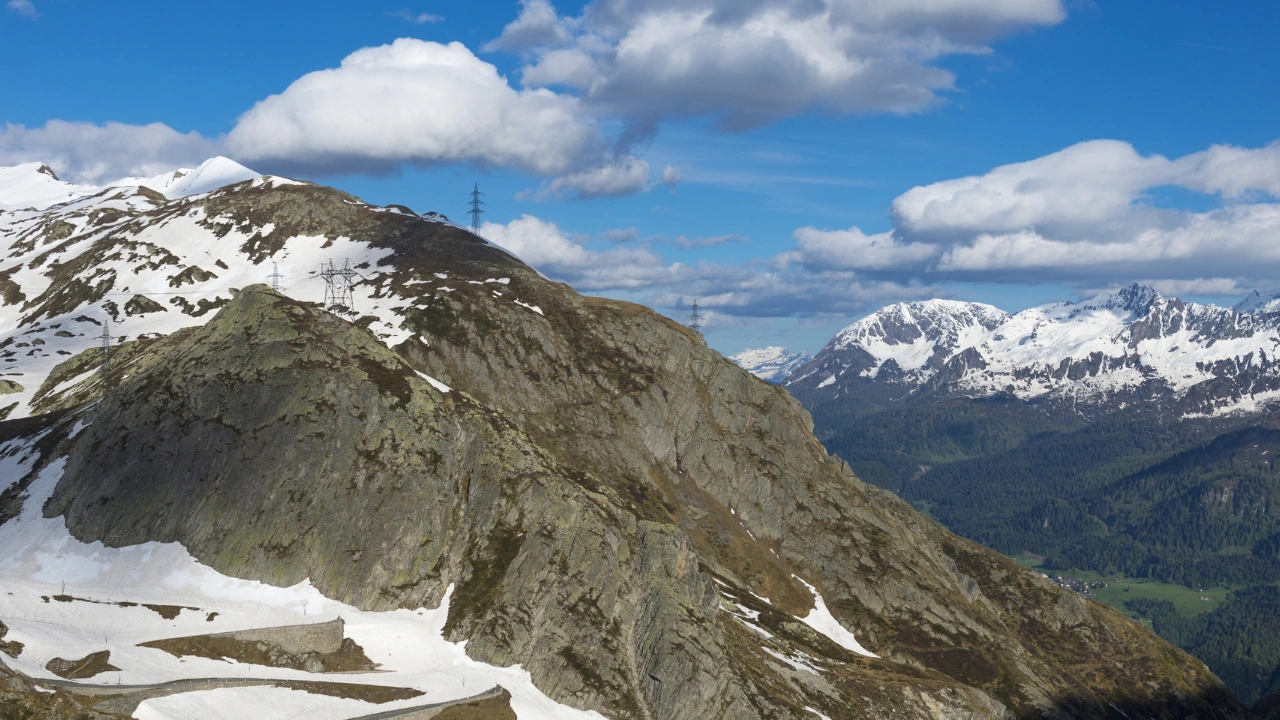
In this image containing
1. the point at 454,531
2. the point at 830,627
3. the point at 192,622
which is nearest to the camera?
the point at 192,622

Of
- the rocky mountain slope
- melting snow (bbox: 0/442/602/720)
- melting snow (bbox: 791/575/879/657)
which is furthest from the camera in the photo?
melting snow (bbox: 791/575/879/657)

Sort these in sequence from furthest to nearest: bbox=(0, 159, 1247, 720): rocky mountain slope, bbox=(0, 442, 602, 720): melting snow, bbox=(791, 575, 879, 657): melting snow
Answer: bbox=(791, 575, 879, 657): melting snow → bbox=(0, 159, 1247, 720): rocky mountain slope → bbox=(0, 442, 602, 720): melting snow

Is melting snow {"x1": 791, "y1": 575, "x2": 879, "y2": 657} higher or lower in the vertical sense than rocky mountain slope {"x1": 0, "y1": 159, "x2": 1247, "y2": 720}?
lower

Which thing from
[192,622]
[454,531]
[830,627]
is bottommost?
[830,627]

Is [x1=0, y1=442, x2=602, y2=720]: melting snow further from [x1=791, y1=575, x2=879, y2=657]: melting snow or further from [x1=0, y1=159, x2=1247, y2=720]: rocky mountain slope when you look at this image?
[x1=791, y1=575, x2=879, y2=657]: melting snow

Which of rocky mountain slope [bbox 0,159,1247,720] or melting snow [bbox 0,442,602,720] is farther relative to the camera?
rocky mountain slope [bbox 0,159,1247,720]

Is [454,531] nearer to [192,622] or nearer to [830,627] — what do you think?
[192,622]

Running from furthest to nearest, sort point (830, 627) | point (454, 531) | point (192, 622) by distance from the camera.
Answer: point (830, 627), point (454, 531), point (192, 622)

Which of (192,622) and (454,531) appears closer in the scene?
(192,622)

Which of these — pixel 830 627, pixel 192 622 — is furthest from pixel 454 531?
pixel 830 627

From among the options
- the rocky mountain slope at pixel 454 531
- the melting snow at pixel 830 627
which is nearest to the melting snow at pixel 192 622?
the rocky mountain slope at pixel 454 531

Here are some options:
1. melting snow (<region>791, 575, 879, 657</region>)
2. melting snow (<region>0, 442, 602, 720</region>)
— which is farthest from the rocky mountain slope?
melting snow (<region>0, 442, 602, 720</region>)

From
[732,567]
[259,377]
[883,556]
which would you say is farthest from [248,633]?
[883,556]

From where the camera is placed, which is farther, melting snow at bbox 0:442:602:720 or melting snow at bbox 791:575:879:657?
melting snow at bbox 791:575:879:657
